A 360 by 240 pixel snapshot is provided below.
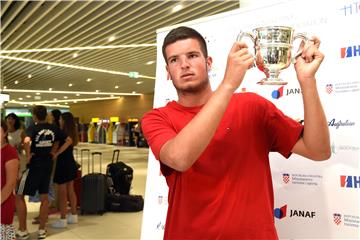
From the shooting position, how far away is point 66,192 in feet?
18.5

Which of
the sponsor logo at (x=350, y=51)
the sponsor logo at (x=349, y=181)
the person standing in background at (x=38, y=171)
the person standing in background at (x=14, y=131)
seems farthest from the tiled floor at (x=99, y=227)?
the sponsor logo at (x=350, y=51)

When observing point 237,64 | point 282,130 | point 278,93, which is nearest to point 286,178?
point 278,93

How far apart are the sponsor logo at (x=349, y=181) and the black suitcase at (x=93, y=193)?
4.84 meters

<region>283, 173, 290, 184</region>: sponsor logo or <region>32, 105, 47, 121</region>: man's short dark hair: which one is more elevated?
<region>32, 105, 47, 121</region>: man's short dark hair

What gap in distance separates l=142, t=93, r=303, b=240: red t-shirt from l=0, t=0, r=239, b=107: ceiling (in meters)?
6.09

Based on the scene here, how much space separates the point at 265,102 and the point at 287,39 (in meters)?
0.30

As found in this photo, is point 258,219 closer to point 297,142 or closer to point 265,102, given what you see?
point 297,142

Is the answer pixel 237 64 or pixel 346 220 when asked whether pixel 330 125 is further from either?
pixel 237 64

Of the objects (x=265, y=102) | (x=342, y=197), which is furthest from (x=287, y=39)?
(x=342, y=197)

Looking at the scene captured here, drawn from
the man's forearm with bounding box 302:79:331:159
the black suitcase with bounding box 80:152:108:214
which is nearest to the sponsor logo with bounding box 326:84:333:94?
the man's forearm with bounding box 302:79:331:159

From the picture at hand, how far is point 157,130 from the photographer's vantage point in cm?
141

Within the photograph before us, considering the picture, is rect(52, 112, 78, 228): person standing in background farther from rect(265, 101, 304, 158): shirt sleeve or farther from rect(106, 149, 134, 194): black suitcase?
rect(265, 101, 304, 158): shirt sleeve

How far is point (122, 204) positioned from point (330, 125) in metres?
5.10

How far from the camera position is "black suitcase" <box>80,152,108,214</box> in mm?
6145
